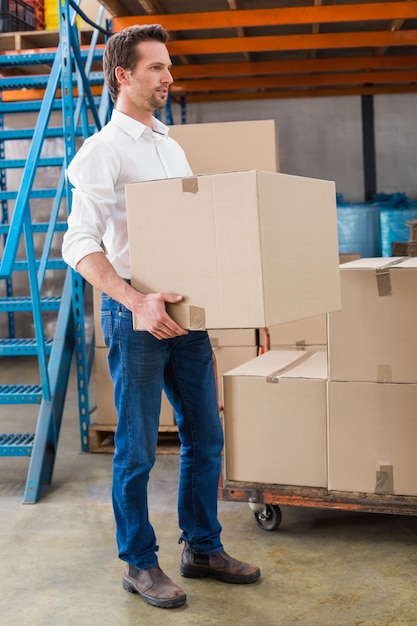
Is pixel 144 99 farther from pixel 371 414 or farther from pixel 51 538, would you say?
pixel 51 538

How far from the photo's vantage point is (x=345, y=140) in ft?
28.7

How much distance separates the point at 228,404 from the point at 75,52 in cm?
252

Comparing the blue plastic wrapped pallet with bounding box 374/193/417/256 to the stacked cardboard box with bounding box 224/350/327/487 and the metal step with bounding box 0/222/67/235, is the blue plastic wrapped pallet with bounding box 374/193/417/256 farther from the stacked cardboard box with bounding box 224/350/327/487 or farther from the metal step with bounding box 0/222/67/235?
the stacked cardboard box with bounding box 224/350/327/487

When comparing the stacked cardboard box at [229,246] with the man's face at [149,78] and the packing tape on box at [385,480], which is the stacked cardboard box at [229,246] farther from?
the packing tape on box at [385,480]

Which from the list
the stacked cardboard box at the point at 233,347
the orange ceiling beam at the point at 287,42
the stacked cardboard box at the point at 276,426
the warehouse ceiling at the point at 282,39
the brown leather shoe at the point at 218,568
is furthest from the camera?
the orange ceiling beam at the point at 287,42

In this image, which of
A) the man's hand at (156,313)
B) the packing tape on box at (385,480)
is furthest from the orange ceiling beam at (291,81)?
the man's hand at (156,313)

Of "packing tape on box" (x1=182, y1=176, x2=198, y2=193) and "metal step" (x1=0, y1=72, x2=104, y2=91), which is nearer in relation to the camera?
"packing tape on box" (x1=182, y1=176, x2=198, y2=193)

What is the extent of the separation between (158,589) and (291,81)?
621 centimetres

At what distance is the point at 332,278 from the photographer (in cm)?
239

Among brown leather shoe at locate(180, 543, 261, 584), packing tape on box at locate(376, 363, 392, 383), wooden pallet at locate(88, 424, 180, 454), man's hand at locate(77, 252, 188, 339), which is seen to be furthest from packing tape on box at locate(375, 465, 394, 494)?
wooden pallet at locate(88, 424, 180, 454)

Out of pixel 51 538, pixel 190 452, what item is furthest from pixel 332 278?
pixel 51 538

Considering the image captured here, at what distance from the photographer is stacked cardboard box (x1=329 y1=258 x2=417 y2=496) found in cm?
290

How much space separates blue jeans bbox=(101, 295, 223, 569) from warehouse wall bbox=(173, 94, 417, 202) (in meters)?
6.44

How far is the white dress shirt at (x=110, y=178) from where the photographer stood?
234 centimetres
